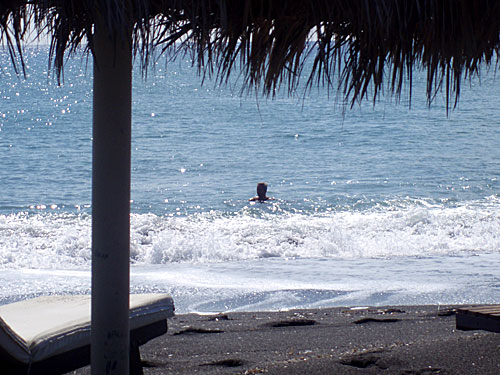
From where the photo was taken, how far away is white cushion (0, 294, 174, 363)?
2.54 meters

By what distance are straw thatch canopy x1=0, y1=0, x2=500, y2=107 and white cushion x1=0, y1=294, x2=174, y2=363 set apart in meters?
1.05

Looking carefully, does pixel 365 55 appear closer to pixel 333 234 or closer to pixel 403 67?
pixel 403 67

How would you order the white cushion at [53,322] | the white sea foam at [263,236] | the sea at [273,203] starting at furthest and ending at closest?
the white sea foam at [263,236]
the sea at [273,203]
the white cushion at [53,322]

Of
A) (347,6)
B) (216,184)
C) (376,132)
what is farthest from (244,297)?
(376,132)

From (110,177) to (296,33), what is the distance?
864 mm

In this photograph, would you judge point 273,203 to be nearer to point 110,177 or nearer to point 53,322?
point 53,322

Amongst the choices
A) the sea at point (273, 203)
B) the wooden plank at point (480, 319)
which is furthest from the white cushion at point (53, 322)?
the wooden plank at point (480, 319)

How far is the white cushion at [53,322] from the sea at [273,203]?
1010mm

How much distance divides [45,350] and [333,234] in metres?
9.03

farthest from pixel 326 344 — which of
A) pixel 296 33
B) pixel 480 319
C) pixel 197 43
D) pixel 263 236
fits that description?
pixel 263 236

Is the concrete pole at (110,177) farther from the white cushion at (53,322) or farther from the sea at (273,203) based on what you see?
the white cushion at (53,322)

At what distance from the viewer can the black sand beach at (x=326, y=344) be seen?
331 centimetres

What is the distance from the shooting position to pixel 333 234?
1136 centimetres

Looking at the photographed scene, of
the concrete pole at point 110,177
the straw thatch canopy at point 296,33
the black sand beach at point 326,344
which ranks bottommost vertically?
the black sand beach at point 326,344
